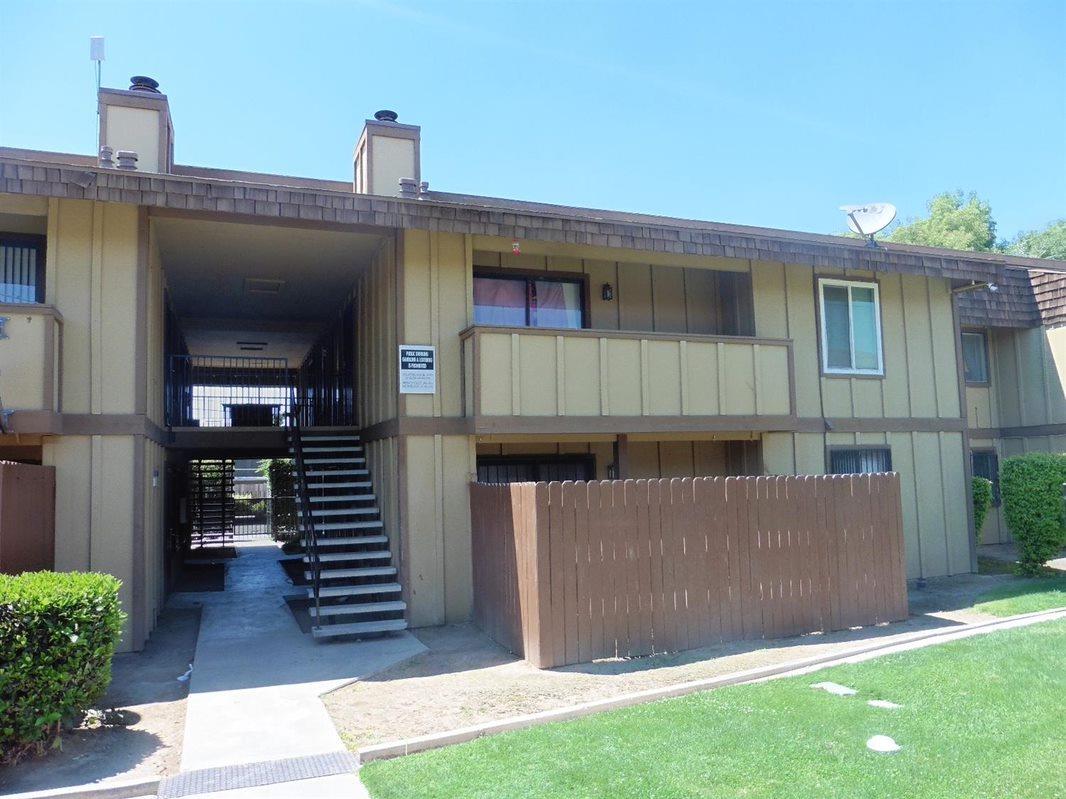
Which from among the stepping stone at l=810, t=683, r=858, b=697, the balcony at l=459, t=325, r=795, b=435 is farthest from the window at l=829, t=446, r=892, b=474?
the stepping stone at l=810, t=683, r=858, b=697

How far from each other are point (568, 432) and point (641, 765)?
18.3 feet

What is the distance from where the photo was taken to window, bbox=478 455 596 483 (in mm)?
11930

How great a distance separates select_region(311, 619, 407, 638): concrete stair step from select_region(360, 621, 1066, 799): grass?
143 inches

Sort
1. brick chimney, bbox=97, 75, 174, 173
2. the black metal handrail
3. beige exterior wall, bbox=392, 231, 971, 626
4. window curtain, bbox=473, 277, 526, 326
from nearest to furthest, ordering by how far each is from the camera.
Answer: the black metal handrail → beige exterior wall, bbox=392, 231, 971, 626 → brick chimney, bbox=97, 75, 174, 173 → window curtain, bbox=473, 277, 526, 326

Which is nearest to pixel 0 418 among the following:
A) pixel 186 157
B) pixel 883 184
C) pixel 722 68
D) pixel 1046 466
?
pixel 186 157

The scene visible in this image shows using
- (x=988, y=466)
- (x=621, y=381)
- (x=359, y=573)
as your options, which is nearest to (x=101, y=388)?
(x=359, y=573)

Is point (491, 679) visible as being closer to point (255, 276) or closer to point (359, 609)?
point (359, 609)


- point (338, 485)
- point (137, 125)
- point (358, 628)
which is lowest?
point (358, 628)

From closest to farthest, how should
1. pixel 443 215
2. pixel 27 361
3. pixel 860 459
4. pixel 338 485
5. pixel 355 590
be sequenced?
pixel 27 361 → pixel 355 590 → pixel 443 215 → pixel 338 485 → pixel 860 459

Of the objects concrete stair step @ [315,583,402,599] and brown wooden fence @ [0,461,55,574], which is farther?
concrete stair step @ [315,583,402,599]

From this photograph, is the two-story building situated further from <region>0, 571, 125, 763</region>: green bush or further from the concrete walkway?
<region>0, 571, 125, 763</region>: green bush

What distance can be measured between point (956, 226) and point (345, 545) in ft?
123

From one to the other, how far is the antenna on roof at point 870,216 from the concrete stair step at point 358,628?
920 centimetres

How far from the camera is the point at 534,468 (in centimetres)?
1223
